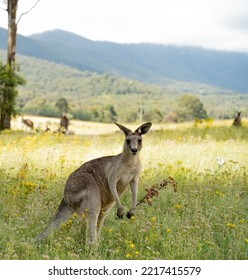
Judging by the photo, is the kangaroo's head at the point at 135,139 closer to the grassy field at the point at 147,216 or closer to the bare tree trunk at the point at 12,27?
the grassy field at the point at 147,216

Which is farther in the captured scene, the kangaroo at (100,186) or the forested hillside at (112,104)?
the forested hillside at (112,104)

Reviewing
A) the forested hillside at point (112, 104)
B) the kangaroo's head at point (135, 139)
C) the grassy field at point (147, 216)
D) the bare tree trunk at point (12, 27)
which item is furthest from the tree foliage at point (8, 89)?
the forested hillside at point (112, 104)

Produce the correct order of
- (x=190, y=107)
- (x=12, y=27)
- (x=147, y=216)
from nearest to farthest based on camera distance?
(x=147, y=216) < (x=12, y=27) < (x=190, y=107)

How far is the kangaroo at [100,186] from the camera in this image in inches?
212

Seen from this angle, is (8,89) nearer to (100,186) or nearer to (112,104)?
(100,186)

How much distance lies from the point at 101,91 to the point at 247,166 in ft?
616

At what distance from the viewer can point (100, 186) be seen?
5.57 m

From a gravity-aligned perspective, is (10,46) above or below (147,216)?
above

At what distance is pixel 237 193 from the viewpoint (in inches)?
300

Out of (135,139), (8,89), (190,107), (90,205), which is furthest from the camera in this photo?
(190,107)

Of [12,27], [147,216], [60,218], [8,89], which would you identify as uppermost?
[12,27]

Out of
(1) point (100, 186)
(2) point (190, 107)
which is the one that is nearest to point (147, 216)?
(1) point (100, 186)

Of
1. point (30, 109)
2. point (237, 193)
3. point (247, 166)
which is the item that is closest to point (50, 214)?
point (237, 193)
